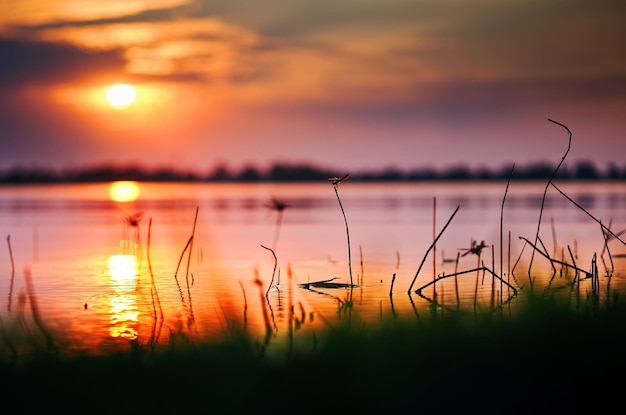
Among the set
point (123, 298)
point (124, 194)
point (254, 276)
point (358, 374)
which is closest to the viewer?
point (358, 374)

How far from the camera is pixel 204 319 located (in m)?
8.27

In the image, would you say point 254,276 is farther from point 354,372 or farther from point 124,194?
point 124,194

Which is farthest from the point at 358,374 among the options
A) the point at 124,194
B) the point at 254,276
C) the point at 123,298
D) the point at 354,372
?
the point at 124,194

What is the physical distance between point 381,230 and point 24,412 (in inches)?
696

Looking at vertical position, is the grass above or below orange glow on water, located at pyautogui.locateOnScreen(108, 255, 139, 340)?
above

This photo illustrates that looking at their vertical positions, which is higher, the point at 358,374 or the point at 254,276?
the point at 358,374

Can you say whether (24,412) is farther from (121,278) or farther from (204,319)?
(121,278)

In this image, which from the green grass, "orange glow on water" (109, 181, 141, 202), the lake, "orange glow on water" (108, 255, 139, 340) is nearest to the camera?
the green grass

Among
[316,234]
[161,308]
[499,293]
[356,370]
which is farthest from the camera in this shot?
[316,234]

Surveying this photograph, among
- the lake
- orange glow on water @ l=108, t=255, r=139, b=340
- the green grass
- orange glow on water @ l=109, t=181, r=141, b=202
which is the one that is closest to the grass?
the green grass

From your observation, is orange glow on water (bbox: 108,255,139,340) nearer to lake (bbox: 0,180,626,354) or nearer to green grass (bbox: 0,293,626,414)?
lake (bbox: 0,180,626,354)

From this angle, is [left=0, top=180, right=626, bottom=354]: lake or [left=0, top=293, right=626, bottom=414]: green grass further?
[left=0, top=180, right=626, bottom=354]: lake

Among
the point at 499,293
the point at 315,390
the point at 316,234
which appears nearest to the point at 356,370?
the point at 315,390

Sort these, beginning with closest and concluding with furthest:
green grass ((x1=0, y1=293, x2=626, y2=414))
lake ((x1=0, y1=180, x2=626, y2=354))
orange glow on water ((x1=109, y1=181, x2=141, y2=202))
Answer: green grass ((x1=0, y1=293, x2=626, y2=414)), lake ((x1=0, y1=180, x2=626, y2=354)), orange glow on water ((x1=109, y1=181, x2=141, y2=202))
